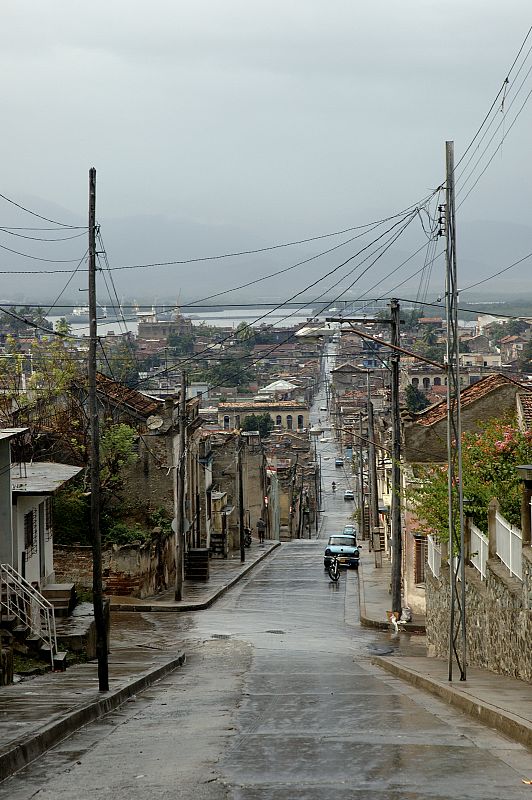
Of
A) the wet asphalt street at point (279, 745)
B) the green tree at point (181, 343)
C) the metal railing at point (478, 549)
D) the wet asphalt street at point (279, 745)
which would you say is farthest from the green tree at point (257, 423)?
the metal railing at point (478, 549)

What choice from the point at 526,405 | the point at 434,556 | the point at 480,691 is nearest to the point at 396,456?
the point at 434,556

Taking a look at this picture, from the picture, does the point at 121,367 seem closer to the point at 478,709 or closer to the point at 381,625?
the point at 381,625

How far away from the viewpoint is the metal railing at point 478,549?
80.6ft

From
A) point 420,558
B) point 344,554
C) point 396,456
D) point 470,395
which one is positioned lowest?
point 344,554

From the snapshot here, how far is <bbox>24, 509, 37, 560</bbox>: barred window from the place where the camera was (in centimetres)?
3136

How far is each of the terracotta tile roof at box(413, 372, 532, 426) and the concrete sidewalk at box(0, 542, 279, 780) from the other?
15.3m

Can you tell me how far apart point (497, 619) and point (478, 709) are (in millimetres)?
6131

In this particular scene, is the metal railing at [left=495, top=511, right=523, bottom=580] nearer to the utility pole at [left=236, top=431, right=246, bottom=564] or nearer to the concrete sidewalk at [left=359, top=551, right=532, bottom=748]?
the concrete sidewalk at [left=359, top=551, right=532, bottom=748]

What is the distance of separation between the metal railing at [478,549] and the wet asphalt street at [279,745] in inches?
116

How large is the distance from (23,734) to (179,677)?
11519 millimetres

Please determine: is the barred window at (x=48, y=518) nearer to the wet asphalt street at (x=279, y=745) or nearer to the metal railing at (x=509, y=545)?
the wet asphalt street at (x=279, y=745)

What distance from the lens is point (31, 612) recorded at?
1024 inches

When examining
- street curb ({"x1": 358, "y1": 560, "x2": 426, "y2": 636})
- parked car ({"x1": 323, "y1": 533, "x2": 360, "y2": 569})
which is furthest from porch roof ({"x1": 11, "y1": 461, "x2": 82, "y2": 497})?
parked car ({"x1": 323, "y1": 533, "x2": 360, "y2": 569})

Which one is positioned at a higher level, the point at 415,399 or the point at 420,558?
the point at 415,399
